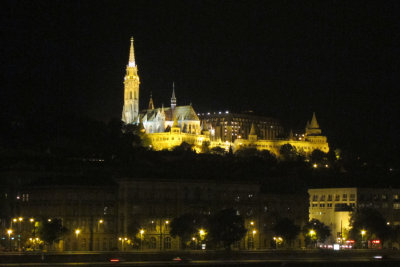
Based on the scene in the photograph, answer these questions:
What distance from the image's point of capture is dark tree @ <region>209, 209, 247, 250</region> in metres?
140

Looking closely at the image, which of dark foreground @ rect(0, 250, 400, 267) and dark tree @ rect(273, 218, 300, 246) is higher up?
dark tree @ rect(273, 218, 300, 246)

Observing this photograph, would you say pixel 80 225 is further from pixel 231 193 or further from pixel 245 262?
pixel 245 262

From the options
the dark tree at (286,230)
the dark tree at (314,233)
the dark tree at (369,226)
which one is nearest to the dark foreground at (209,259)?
the dark tree at (286,230)

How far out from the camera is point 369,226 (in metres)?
160

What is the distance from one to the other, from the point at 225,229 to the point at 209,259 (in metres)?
19.0

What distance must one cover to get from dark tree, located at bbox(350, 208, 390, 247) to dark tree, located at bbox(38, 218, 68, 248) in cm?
4568

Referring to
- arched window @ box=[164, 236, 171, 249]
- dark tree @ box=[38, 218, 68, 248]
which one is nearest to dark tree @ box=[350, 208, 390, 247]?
arched window @ box=[164, 236, 171, 249]

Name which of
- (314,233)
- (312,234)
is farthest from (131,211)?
(314,233)

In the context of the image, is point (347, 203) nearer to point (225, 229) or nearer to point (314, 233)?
point (314, 233)

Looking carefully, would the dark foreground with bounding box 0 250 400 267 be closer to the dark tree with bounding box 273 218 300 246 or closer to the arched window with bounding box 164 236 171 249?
the arched window with bounding box 164 236 171 249

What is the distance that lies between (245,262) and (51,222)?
1501 inches

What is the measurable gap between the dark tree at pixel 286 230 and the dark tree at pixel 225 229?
38.4 ft

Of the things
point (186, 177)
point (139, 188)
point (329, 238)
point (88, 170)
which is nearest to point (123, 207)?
point (139, 188)

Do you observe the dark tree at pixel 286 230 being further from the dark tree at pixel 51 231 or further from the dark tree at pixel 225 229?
the dark tree at pixel 51 231
